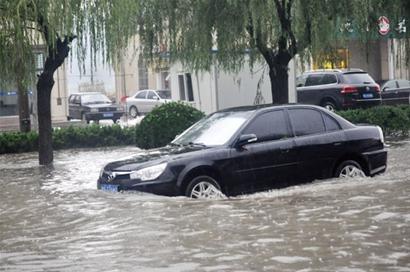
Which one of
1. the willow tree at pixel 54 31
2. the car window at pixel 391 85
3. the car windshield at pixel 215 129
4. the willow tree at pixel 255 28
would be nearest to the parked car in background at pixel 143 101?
the car window at pixel 391 85

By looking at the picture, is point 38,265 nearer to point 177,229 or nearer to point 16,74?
point 177,229

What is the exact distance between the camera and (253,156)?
1048cm

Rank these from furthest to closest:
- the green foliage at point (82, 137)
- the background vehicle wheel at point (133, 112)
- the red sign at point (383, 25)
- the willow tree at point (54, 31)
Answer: the background vehicle wheel at point (133, 112), the green foliage at point (82, 137), the red sign at point (383, 25), the willow tree at point (54, 31)

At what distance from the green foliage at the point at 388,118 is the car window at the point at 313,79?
7.24 meters

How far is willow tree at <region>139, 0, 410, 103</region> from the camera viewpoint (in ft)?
52.8

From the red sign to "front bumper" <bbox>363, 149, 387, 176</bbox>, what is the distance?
6.23m

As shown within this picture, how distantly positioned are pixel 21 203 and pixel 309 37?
8043 mm

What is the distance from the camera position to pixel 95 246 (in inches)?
304

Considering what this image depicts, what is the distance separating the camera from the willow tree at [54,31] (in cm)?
1490

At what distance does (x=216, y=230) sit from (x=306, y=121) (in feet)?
12.2

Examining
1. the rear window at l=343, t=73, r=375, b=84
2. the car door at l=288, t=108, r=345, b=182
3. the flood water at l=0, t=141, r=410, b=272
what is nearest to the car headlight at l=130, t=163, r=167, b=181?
the flood water at l=0, t=141, r=410, b=272

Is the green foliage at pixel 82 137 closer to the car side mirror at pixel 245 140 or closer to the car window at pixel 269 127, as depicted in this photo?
the car window at pixel 269 127

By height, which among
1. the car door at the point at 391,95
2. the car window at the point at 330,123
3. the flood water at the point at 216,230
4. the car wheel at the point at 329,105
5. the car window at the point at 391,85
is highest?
the car window at the point at 391,85

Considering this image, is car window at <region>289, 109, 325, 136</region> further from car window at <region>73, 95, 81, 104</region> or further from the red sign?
car window at <region>73, 95, 81, 104</region>
